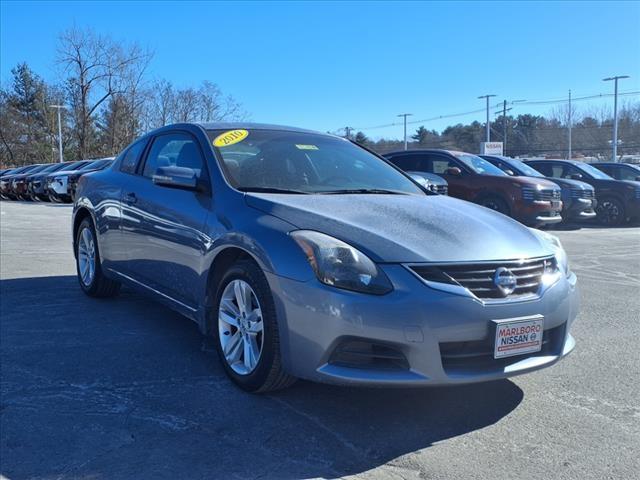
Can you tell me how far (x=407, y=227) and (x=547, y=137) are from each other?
256 feet

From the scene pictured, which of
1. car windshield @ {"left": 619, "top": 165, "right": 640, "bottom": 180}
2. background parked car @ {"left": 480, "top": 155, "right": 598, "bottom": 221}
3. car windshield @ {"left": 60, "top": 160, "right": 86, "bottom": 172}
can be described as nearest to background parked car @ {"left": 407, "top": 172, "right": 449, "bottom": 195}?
background parked car @ {"left": 480, "top": 155, "right": 598, "bottom": 221}

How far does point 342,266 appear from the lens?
9.59 feet

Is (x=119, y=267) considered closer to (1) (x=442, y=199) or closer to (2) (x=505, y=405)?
(1) (x=442, y=199)

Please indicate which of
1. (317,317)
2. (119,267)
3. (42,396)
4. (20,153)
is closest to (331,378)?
(317,317)

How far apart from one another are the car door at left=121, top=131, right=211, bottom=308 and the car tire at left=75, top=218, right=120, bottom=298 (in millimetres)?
854

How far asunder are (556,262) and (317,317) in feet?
4.84

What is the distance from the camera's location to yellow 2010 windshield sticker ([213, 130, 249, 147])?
417 cm

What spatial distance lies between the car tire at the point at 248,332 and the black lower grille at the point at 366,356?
39 cm

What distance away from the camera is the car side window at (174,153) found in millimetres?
4280

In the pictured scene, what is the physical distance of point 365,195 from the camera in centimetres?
395

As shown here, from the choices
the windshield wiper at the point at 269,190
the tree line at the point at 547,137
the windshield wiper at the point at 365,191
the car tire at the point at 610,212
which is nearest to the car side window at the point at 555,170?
the car tire at the point at 610,212

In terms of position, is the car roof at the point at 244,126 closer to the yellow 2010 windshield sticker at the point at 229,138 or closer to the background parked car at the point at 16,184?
the yellow 2010 windshield sticker at the point at 229,138

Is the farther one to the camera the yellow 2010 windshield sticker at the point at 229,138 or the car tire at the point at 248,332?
the yellow 2010 windshield sticker at the point at 229,138

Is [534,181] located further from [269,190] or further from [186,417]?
[186,417]
